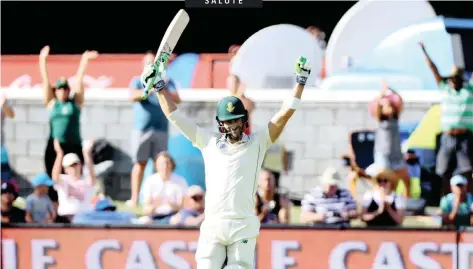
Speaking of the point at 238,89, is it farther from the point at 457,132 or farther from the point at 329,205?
the point at 457,132

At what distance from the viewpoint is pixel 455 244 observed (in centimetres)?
808

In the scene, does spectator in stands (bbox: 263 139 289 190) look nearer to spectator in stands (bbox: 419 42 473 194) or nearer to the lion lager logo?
spectator in stands (bbox: 419 42 473 194)

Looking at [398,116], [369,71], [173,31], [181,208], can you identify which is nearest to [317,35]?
[369,71]

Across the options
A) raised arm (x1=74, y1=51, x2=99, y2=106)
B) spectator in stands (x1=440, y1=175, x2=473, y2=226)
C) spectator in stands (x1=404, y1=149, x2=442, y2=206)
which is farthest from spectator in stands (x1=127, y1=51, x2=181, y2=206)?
spectator in stands (x1=440, y1=175, x2=473, y2=226)

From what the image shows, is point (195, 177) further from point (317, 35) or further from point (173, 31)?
point (173, 31)

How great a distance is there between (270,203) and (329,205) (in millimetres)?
472

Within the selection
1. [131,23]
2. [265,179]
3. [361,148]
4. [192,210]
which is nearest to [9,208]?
[192,210]

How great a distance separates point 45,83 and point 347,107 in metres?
2.67

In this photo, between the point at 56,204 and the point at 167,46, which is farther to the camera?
the point at 56,204

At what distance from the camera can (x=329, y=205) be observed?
8.90 metres

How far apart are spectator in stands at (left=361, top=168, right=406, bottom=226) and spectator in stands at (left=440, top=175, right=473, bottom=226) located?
1.15ft

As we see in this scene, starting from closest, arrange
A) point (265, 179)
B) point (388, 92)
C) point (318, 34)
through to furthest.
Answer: point (265, 179) < point (388, 92) < point (318, 34)

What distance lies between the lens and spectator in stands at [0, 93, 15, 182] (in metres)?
10.1

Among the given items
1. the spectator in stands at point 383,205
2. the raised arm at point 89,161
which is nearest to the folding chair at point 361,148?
the spectator in stands at point 383,205
